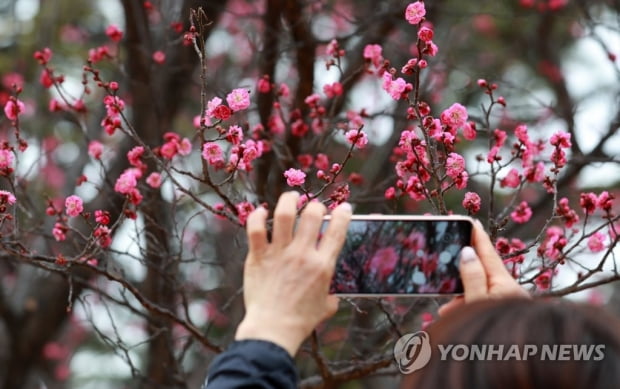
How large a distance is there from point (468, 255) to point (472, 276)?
A: 5cm

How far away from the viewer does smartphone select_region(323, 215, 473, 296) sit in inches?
67.1

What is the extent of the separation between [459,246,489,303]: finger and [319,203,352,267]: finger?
258mm

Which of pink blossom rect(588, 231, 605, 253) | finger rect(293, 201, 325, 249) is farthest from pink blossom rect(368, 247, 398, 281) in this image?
pink blossom rect(588, 231, 605, 253)

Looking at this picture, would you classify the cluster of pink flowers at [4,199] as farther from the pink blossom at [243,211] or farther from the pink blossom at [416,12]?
the pink blossom at [416,12]

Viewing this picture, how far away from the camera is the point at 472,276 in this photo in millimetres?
1609

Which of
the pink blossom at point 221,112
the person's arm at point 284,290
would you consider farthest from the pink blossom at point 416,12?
the person's arm at point 284,290

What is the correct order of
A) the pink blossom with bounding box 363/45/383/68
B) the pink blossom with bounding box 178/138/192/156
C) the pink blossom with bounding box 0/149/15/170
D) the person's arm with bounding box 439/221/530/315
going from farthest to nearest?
the pink blossom with bounding box 363/45/383/68, the pink blossom with bounding box 178/138/192/156, the pink blossom with bounding box 0/149/15/170, the person's arm with bounding box 439/221/530/315

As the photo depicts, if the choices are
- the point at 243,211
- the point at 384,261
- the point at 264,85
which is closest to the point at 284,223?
the point at 384,261

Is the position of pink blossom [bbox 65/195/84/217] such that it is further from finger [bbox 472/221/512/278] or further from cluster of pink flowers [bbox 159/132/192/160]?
finger [bbox 472/221/512/278]

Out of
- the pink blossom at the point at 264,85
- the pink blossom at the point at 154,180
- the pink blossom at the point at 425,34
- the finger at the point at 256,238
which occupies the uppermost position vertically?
the pink blossom at the point at 264,85

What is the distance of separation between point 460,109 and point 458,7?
506cm

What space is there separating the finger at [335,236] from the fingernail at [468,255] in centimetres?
25

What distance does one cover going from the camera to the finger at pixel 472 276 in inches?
62.9

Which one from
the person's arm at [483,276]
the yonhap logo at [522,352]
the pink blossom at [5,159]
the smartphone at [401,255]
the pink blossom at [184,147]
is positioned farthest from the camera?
the pink blossom at [184,147]
